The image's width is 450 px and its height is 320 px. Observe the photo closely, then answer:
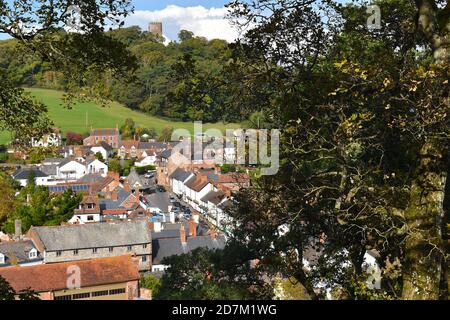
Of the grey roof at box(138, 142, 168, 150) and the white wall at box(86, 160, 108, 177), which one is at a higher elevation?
the grey roof at box(138, 142, 168, 150)

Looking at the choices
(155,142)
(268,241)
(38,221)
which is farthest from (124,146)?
(268,241)

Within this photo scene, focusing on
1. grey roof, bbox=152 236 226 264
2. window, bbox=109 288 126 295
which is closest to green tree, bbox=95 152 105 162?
grey roof, bbox=152 236 226 264

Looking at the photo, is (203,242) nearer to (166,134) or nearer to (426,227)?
(426,227)

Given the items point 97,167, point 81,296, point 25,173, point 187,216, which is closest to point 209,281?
point 81,296

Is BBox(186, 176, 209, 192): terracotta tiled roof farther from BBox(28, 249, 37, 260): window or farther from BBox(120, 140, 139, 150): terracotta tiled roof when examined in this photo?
BBox(120, 140, 139, 150): terracotta tiled roof

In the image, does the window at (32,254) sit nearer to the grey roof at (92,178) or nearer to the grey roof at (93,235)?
the grey roof at (93,235)

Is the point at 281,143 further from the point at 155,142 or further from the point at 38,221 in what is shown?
the point at 155,142
